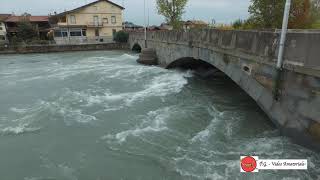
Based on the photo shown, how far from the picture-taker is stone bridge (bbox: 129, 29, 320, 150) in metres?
8.37

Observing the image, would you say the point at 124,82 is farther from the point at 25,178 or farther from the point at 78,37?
the point at 78,37

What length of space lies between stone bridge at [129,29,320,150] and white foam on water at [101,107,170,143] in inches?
160

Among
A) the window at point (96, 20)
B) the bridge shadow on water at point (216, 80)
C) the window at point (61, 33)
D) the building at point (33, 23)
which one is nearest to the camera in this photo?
the bridge shadow on water at point (216, 80)

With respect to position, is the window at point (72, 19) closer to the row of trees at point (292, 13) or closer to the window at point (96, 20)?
the window at point (96, 20)

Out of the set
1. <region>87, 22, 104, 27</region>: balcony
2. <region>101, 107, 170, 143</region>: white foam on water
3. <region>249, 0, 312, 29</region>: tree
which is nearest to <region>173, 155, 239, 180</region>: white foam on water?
<region>101, 107, 170, 143</region>: white foam on water

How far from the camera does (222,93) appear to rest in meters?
16.9

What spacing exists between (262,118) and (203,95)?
16.2 ft

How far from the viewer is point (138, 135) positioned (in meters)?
10.9

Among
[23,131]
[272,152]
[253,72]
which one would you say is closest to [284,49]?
[253,72]

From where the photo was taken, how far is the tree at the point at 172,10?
42.8 meters

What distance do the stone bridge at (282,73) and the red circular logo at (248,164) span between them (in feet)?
6.98

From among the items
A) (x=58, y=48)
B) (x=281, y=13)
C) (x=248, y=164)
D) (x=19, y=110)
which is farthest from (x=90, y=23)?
(x=248, y=164)

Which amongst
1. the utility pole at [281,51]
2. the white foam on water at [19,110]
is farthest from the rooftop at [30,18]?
the utility pole at [281,51]

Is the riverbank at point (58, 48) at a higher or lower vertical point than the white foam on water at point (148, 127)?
higher
